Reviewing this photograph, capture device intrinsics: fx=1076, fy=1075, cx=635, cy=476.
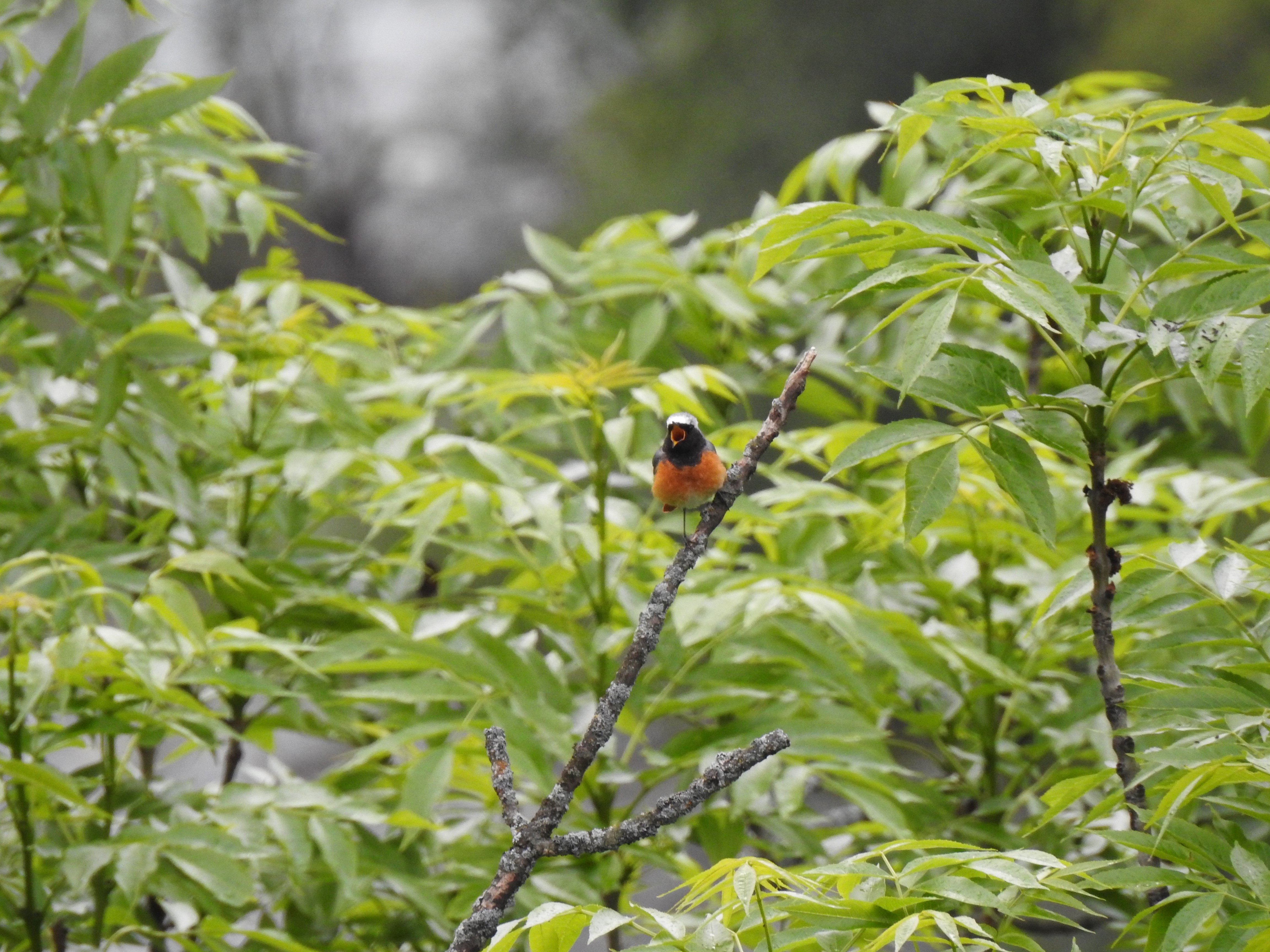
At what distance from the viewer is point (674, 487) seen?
123 cm

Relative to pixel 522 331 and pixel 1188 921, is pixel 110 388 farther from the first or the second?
pixel 1188 921

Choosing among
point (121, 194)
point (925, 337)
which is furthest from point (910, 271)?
point (121, 194)

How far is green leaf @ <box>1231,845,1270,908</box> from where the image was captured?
698mm

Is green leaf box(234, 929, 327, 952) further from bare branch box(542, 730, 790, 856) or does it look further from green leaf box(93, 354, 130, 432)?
green leaf box(93, 354, 130, 432)

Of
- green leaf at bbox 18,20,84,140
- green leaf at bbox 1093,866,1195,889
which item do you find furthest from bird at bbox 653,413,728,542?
green leaf at bbox 18,20,84,140

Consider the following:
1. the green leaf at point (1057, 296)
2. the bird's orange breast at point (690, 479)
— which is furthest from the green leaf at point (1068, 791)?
the bird's orange breast at point (690, 479)

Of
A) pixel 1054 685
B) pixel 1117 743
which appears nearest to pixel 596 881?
pixel 1117 743

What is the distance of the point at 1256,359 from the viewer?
0.74 m

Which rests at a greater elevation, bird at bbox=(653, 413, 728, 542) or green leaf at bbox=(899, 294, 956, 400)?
green leaf at bbox=(899, 294, 956, 400)

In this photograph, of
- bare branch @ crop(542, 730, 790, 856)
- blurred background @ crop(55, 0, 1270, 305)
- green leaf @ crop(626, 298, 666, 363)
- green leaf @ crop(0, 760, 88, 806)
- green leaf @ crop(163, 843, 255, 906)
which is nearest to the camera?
bare branch @ crop(542, 730, 790, 856)

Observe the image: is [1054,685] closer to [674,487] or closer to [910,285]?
[674,487]

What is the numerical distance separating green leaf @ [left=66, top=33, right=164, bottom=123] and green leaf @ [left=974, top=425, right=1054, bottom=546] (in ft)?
3.63

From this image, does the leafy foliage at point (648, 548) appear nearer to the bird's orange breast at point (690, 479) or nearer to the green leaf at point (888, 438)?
the green leaf at point (888, 438)

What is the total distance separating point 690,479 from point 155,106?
818mm
